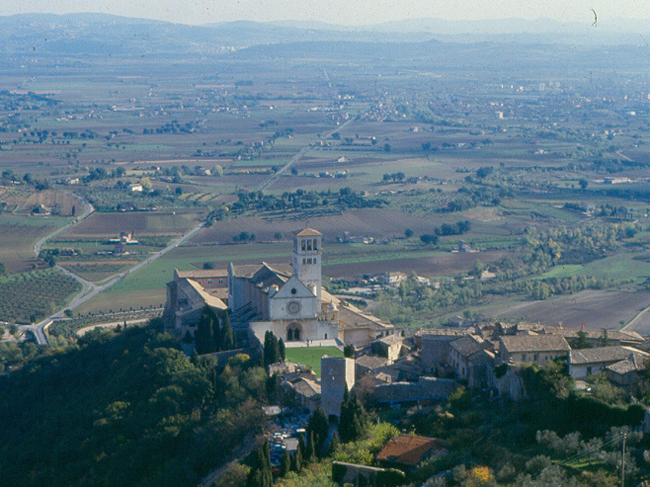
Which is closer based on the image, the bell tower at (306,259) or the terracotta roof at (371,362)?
the terracotta roof at (371,362)

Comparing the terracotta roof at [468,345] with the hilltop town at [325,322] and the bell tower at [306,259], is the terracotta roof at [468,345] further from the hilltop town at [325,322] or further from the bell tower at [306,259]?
the bell tower at [306,259]

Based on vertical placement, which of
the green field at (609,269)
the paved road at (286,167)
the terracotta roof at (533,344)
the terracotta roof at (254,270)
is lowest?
the paved road at (286,167)

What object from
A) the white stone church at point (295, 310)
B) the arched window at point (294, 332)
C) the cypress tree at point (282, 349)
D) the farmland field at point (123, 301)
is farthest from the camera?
the farmland field at point (123, 301)

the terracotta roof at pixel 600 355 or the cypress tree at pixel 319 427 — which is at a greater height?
the terracotta roof at pixel 600 355

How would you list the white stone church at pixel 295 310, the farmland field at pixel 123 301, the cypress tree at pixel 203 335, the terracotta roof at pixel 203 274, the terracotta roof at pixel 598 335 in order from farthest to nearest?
1. the farmland field at pixel 123 301
2. the terracotta roof at pixel 203 274
3. the white stone church at pixel 295 310
4. the cypress tree at pixel 203 335
5. the terracotta roof at pixel 598 335

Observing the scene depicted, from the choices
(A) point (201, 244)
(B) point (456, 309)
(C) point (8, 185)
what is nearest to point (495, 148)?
(C) point (8, 185)

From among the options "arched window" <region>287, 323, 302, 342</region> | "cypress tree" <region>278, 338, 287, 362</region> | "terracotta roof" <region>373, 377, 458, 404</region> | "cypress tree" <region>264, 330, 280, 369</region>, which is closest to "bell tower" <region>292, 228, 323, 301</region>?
"arched window" <region>287, 323, 302, 342</region>

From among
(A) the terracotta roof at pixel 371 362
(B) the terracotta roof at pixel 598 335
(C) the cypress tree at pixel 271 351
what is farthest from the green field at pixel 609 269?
(B) the terracotta roof at pixel 598 335

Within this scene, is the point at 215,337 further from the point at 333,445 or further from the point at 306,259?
the point at 333,445
